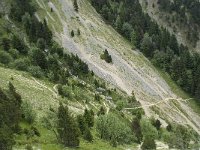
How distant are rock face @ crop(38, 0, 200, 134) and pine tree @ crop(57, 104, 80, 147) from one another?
66.6 metres

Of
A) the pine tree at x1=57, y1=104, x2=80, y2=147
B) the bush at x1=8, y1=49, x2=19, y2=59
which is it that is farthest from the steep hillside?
the bush at x1=8, y1=49, x2=19, y2=59

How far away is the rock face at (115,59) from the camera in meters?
148

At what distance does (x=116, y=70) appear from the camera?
156 m

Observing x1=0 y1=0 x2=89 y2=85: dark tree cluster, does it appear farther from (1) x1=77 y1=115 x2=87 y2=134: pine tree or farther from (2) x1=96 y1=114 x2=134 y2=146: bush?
(1) x1=77 y1=115 x2=87 y2=134: pine tree

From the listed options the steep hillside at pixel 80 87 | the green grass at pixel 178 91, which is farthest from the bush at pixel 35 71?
the green grass at pixel 178 91

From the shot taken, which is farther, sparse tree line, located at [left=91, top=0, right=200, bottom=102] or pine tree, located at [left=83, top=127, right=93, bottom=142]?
sparse tree line, located at [left=91, top=0, right=200, bottom=102]

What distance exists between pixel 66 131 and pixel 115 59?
94635 mm

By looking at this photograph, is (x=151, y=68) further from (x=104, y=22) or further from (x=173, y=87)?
(x=104, y=22)

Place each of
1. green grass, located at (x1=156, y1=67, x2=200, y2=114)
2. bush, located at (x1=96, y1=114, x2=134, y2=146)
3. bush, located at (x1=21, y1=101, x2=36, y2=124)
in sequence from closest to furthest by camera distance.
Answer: bush, located at (x1=21, y1=101, x2=36, y2=124)
bush, located at (x1=96, y1=114, x2=134, y2=146)
green grass, located at (x1=156, y1=67, x2=200, y2=114)

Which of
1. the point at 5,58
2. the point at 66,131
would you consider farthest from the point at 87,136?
the point at 5,58

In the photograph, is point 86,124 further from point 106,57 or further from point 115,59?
point 115,59

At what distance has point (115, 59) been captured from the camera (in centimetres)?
16300

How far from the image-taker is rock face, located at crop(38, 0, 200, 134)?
148 meters

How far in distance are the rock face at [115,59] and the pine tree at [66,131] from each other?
66.6 meters
